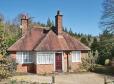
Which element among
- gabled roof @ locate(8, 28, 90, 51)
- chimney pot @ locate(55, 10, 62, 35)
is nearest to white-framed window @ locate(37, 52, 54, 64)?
gabled roof @ locate(8, 28, 90, 51)

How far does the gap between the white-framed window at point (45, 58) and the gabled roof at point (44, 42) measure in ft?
2.26

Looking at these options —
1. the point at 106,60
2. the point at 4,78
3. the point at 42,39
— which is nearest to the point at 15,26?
the point at 106,60

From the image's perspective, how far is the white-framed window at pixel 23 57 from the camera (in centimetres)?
3575

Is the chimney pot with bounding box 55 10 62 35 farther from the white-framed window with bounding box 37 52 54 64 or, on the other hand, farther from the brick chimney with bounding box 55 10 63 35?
the white-framed window with bounding box 37 52 54 64

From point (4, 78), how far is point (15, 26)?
181 feet

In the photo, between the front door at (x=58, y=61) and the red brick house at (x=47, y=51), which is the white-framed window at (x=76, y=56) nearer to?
the red brick house at (x=47, y=51)

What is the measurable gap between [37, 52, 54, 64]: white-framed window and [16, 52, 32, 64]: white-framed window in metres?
1.70

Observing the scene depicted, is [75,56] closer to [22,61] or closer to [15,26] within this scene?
[22,61]

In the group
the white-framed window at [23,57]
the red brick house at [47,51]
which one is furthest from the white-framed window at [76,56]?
the white-framed window at [23,57]

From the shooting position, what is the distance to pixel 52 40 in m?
37.0

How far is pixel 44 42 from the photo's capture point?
36188 millimetres

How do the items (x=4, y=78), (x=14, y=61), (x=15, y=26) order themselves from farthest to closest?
(x=15, y=26) → (x=14, y=61) → (x=4, y=78)

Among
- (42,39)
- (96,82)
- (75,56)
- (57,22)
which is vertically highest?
(57,22)

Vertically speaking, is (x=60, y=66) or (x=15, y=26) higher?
(x=15, y=26)
